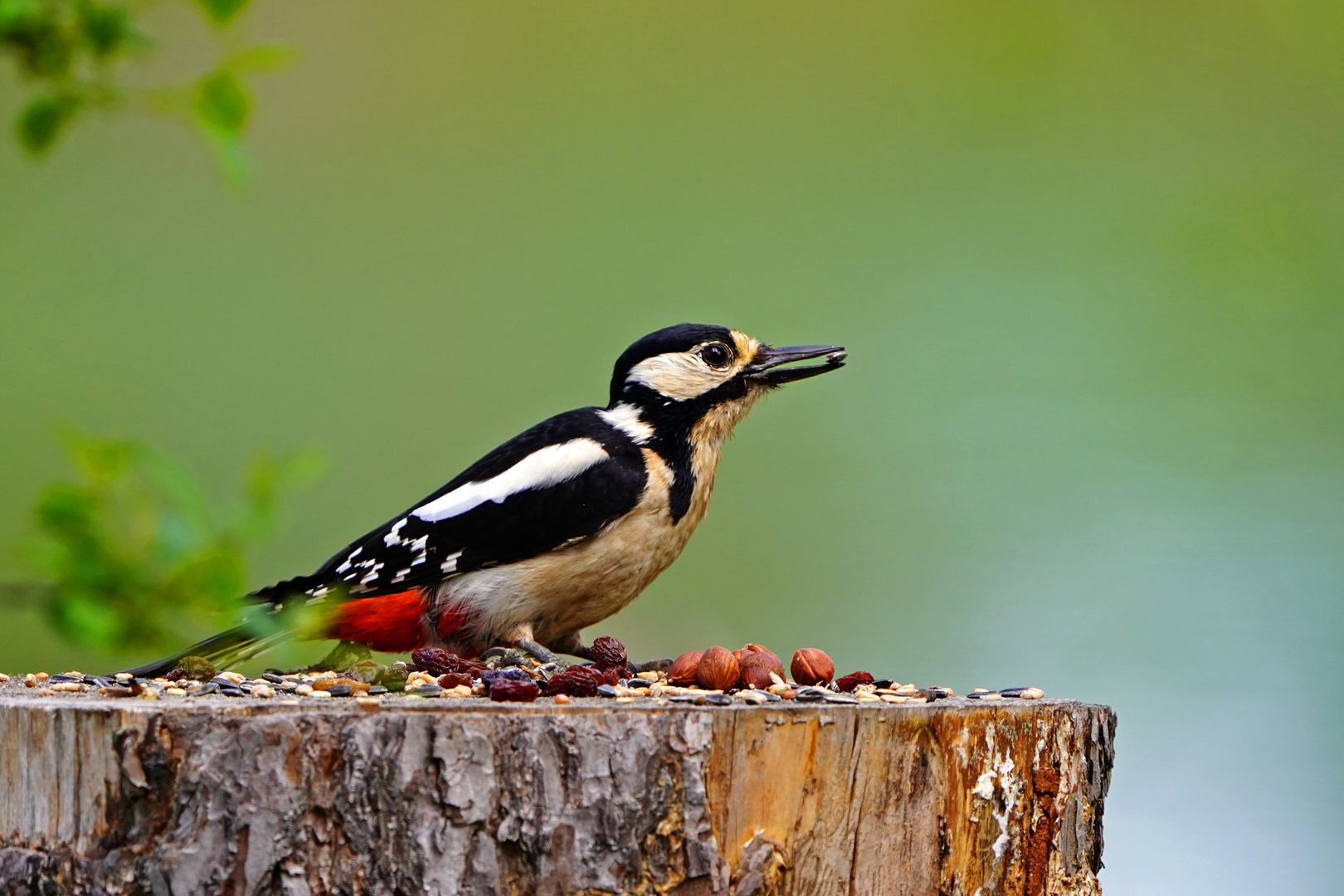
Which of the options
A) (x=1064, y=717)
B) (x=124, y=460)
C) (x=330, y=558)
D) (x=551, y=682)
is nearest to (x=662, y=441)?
(x=330, y=558)

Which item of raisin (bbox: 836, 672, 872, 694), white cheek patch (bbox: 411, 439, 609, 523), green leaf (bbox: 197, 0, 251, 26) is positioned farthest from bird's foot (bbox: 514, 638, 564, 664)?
green leaf (bbox: 197, 0, 251, 26)

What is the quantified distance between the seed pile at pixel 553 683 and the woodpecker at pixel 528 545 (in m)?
0.18

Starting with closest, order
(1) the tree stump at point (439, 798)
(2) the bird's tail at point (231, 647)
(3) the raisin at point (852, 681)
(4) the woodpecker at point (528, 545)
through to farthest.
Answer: (1) the tree stump at point (439, 798), (3) the raisin at point (852, 681), (2) the bird's tail at point (231, 647), (4) the woodpecker at point (528, 545)

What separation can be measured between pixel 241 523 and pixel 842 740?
0.83m

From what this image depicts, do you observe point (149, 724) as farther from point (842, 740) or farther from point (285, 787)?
point (842, 740)

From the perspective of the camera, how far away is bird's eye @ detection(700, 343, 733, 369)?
2.74 m

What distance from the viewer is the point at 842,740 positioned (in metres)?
1.62

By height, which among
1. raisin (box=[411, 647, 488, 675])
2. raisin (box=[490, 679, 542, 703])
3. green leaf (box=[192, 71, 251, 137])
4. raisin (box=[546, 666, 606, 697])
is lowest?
raisin (box=[490, 679, 542, 703])

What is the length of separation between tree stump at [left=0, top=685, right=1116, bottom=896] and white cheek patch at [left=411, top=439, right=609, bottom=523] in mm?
914

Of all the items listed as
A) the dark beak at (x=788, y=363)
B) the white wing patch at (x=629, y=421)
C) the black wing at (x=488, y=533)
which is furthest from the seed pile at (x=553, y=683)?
the dark beak at (x=788, y=363)

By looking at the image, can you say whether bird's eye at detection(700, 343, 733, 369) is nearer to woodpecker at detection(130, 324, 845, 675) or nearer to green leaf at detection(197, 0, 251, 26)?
woodpecker at detection(130, 324, 845, 675)

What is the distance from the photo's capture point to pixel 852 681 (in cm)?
213

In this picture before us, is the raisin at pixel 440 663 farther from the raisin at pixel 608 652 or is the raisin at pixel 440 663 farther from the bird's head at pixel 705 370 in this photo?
the bird's head at pixel 705 370

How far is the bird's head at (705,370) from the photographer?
2738 millimetres
